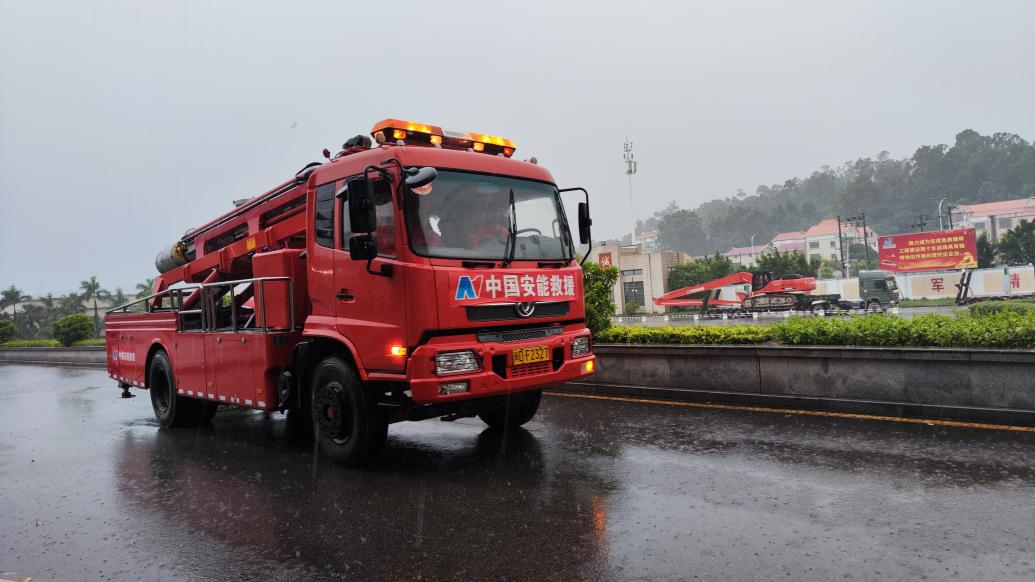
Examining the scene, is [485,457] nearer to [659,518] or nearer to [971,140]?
[659,518]

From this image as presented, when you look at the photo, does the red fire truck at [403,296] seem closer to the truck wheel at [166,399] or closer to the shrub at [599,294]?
the truck wheel at [166,399]

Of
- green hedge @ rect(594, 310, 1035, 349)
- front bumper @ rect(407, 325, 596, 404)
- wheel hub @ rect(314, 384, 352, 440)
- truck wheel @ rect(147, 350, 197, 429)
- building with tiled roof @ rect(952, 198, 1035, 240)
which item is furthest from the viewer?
building with tiled roof @ rect(952, 198, 1035, 240)

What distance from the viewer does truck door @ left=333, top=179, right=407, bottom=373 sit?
17.3 ft

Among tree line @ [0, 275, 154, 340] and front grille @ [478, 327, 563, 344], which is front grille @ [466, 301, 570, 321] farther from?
tree line @ [0, 275, 154, 340]

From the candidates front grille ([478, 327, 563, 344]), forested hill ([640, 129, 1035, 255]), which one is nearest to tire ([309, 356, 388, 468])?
front grille ([478, 327, 563, 344])

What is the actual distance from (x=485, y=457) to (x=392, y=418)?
3.09 feet

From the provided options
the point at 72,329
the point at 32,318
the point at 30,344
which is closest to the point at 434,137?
the point at 72,329

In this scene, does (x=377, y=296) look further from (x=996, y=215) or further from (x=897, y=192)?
(x=897, y=192)

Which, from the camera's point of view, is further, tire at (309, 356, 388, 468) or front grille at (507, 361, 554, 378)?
tire at (309, 356, 388, 468)

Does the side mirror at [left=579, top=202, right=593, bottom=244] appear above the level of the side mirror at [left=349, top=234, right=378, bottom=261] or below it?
above

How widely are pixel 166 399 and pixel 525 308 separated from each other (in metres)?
5.74

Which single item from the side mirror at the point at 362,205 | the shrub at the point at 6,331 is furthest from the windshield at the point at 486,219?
the shrub at the point at 6,331

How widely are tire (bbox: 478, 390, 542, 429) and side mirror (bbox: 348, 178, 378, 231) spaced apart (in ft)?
8.93

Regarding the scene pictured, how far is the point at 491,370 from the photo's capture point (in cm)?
537
